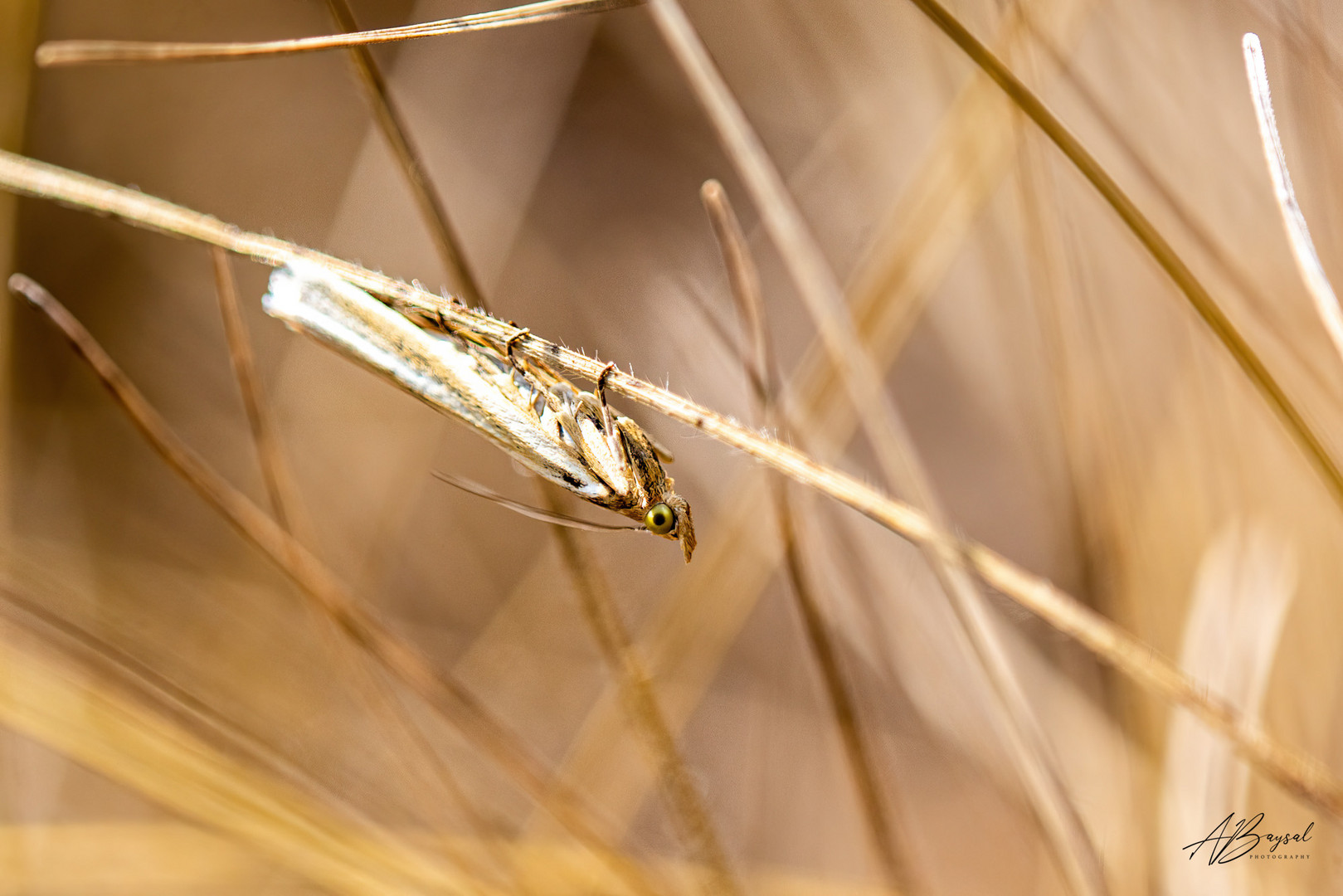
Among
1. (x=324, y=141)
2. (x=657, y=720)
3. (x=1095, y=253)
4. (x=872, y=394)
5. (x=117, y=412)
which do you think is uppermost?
(x=324, y=141)

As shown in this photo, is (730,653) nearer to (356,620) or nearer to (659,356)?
(659,356)

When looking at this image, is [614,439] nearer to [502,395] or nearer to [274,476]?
[502,395]

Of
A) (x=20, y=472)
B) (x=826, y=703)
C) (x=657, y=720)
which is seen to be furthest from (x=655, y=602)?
(x=20, y=472)

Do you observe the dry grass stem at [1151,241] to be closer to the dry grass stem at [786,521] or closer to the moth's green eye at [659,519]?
the dry grass stem at [786,521]

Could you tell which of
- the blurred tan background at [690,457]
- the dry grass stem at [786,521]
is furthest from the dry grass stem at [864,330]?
the dry grass stem at [786,521]

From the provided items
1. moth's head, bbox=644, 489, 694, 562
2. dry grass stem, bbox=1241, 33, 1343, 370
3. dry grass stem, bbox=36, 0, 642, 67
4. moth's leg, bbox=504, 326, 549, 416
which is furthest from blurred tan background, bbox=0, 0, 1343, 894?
dry grass stem, bbox=36, 0, 642, 67

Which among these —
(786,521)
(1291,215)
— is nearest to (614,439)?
(786,521)
